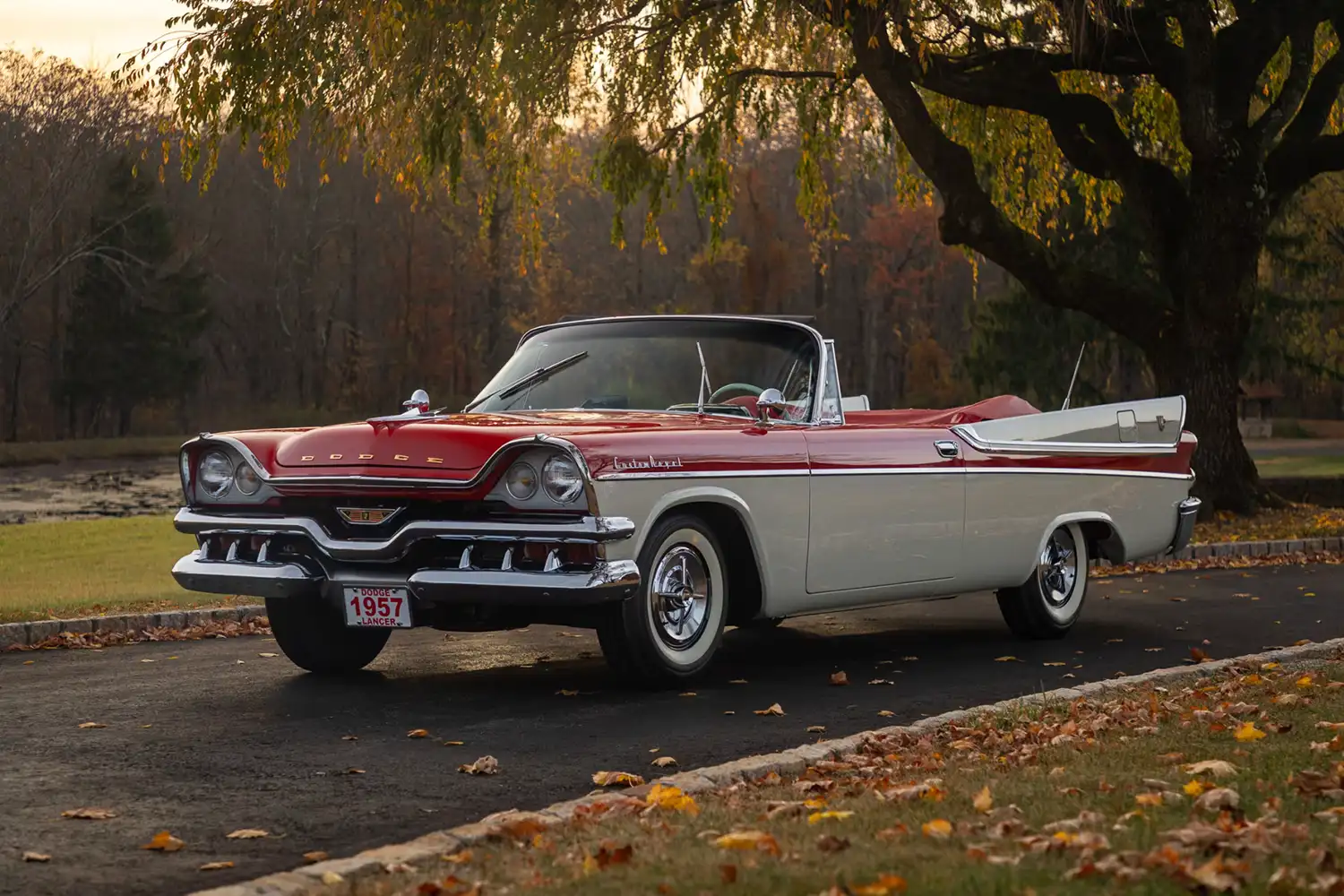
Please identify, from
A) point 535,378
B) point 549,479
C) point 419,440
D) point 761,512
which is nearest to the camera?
point 549,479

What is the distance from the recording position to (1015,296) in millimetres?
46906

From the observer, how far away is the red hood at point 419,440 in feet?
26.7

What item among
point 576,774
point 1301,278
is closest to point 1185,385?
point 576,774

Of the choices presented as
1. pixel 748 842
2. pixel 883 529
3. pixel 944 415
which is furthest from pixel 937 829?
pixel 944 415

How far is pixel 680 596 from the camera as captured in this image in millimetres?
8625

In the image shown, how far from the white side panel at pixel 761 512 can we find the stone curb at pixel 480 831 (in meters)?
1.35

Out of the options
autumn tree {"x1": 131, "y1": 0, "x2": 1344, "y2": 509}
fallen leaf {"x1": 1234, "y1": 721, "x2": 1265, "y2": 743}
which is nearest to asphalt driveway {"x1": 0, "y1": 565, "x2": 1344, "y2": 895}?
fallen leaf {"x1": 1234, "y1": 721, "x2": 1265, "y2": 743}

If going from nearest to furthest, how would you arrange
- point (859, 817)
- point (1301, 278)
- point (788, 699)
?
point (859, 817) → point (788, 699) → point (1301, 278)

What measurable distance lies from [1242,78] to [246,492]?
16.4 meters

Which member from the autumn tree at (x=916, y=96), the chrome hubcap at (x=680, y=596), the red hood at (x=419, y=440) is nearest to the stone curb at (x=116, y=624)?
the red hood at (x=419, y=440)

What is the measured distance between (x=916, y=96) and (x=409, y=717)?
1461cm

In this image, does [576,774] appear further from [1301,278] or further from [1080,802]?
[1301,278]

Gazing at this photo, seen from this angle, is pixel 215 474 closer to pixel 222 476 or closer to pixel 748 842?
pixel 222 476

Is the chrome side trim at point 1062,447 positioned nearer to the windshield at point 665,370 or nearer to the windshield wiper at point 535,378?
the windshield at point 665,370
